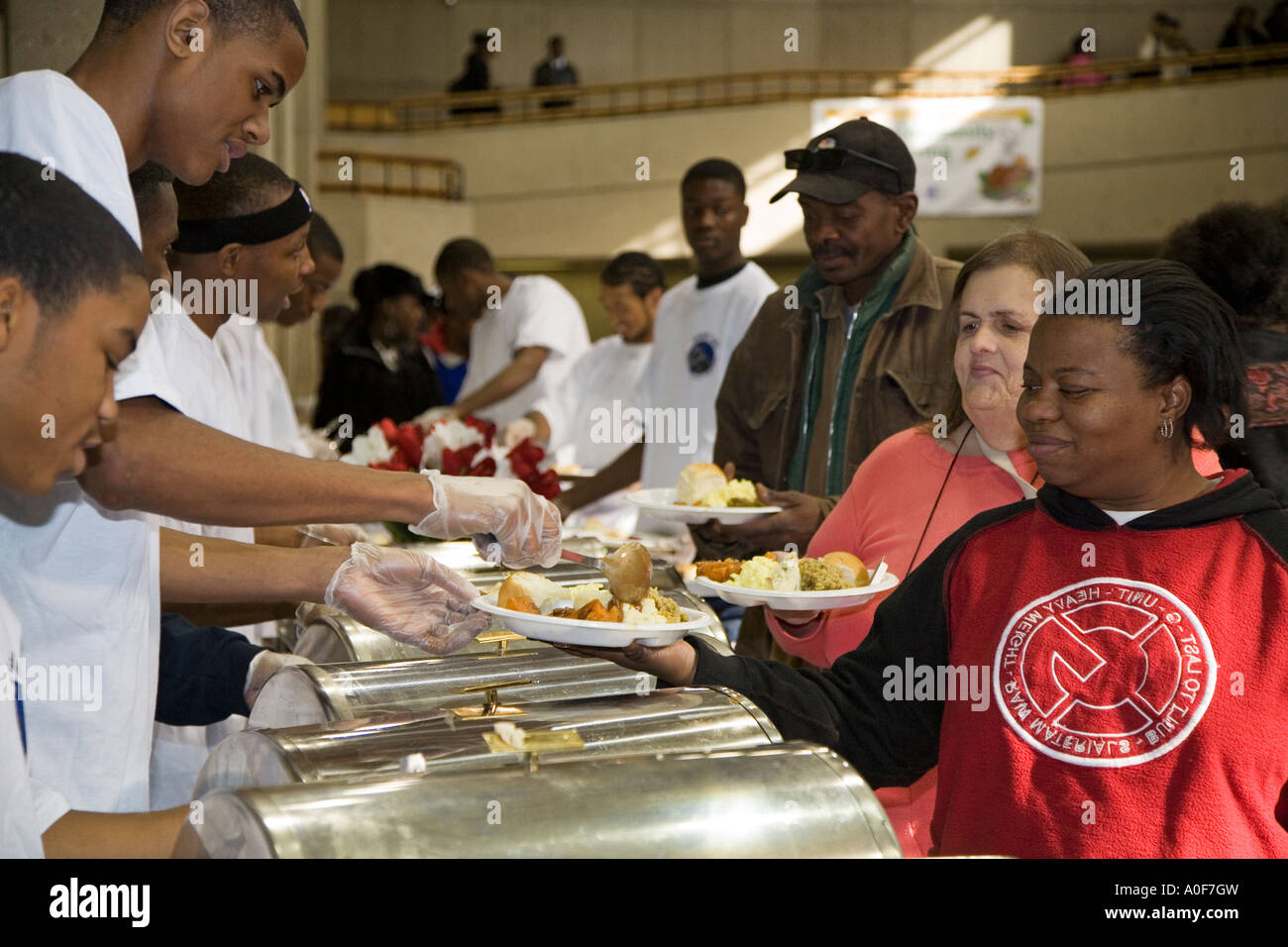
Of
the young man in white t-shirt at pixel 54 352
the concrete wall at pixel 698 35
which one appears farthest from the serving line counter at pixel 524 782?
the concrete wall at pixel 698 35

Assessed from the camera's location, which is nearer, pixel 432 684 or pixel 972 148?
pixel 432 684

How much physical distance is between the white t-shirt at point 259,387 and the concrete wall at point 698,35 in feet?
40.8

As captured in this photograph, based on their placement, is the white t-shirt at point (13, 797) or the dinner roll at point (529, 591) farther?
the dinner roll at point (529, 591)

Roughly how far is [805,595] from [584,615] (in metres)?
0.41

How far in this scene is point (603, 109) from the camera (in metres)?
14.9

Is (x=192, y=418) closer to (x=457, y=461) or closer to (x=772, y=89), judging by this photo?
(x=457, y=461)

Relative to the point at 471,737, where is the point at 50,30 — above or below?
above

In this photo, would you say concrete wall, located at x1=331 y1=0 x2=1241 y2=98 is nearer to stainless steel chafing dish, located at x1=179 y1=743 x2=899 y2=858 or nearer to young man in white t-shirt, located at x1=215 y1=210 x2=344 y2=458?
young man in white t-shirt, located at x1=215 y1=210 x2=344 y2=458

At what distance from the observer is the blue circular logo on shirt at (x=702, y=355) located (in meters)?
4.37

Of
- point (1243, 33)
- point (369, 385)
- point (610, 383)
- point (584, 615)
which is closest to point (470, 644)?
point (584, 615)

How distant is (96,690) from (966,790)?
1.06 meters

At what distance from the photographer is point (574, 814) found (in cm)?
111

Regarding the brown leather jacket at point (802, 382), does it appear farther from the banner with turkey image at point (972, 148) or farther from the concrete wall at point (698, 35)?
the concrete wall at point (698, 35)
